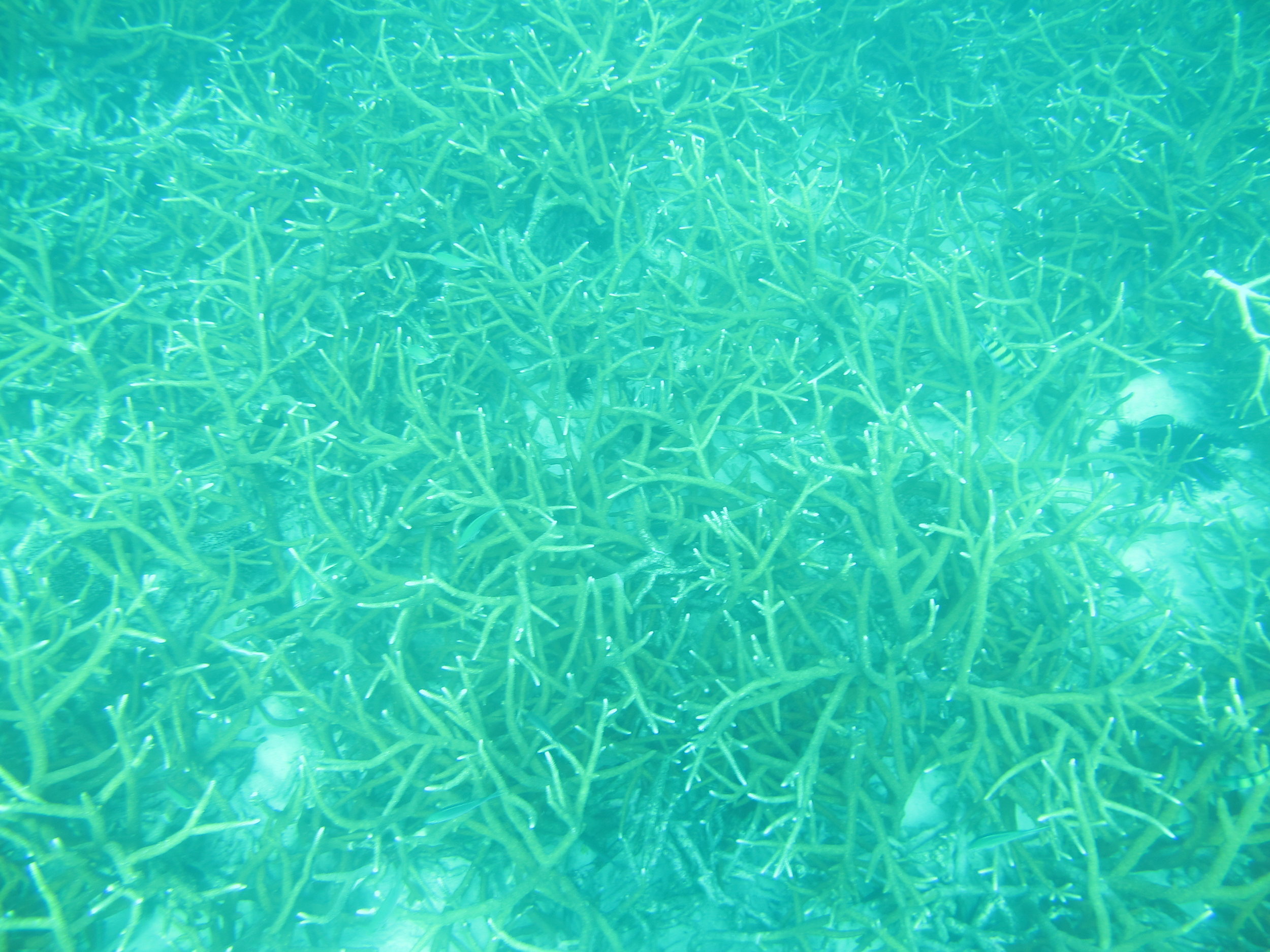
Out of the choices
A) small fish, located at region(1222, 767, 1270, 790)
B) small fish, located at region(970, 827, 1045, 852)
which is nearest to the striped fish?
small fish, located at region(1222, 767, 1270, 790)

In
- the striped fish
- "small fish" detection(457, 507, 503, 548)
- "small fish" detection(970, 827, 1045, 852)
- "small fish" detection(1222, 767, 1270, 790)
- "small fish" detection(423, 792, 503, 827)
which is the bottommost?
"small fish" detection(423, 792, 503, 827)

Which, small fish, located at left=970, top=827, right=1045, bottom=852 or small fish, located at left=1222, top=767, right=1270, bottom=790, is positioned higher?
small fish, located at left=1222, top=767, right=1270, bottom=790

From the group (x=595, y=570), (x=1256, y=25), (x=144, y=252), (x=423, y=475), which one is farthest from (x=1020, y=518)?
(x=144, y=252)

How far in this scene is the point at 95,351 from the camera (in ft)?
10.3

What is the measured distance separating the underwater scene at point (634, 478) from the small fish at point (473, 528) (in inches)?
0.8

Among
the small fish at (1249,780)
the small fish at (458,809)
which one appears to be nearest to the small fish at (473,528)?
the small fish at (458,809)

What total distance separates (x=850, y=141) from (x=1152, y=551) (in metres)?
3.05

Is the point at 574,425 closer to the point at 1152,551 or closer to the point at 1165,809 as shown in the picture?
the point at 1165,809

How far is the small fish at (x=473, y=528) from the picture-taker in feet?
7.57

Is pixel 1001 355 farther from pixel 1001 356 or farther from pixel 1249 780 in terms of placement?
pixel 1249 780

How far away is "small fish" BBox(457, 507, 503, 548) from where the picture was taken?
231cm

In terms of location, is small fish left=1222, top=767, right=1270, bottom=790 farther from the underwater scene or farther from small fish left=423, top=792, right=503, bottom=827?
small fish left=423, top=792, right=503, bottom=827

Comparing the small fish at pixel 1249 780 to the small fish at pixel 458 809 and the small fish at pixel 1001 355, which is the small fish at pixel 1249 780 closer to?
the small fish at pixel 1001 355

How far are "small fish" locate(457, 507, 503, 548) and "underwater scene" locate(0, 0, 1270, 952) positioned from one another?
0.07 ft
